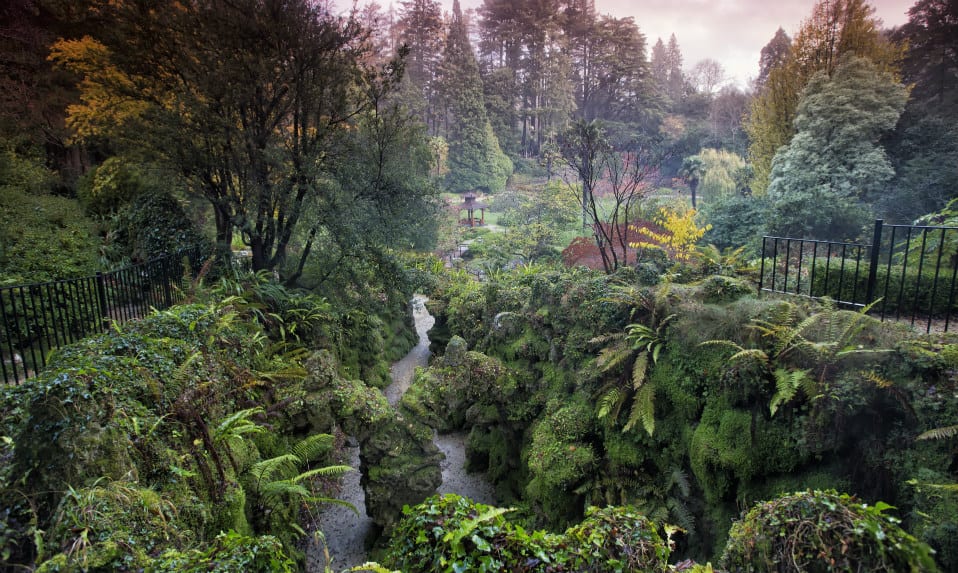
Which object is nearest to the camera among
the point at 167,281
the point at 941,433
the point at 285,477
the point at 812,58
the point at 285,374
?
the point at 941,433

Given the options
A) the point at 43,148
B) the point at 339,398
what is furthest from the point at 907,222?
the point at 43,148

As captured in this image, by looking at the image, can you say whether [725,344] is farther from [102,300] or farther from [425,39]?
[425,39]

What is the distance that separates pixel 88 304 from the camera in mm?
6773

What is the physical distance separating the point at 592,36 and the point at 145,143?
3186 cm

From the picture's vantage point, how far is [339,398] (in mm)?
5980

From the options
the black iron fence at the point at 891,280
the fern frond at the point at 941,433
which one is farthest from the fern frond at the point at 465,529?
the black iron fence at the point at 891,280

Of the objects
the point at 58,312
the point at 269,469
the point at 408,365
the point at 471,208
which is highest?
the point at 471,208

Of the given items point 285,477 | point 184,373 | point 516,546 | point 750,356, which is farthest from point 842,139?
point 184,373

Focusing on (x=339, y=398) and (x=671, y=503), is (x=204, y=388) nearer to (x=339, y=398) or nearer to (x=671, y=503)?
(x=339, y=398)

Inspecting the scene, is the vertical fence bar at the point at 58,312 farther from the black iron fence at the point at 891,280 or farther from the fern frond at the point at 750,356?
the black iron fence at the point at 891,280

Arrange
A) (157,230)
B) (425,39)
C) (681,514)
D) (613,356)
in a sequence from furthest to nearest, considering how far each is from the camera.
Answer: (425,39)
(157,230)
(613,356)
(681,514)

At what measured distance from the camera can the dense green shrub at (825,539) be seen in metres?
1.94

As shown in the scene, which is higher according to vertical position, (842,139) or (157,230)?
(842,139)

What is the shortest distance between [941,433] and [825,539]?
2.34 metres
